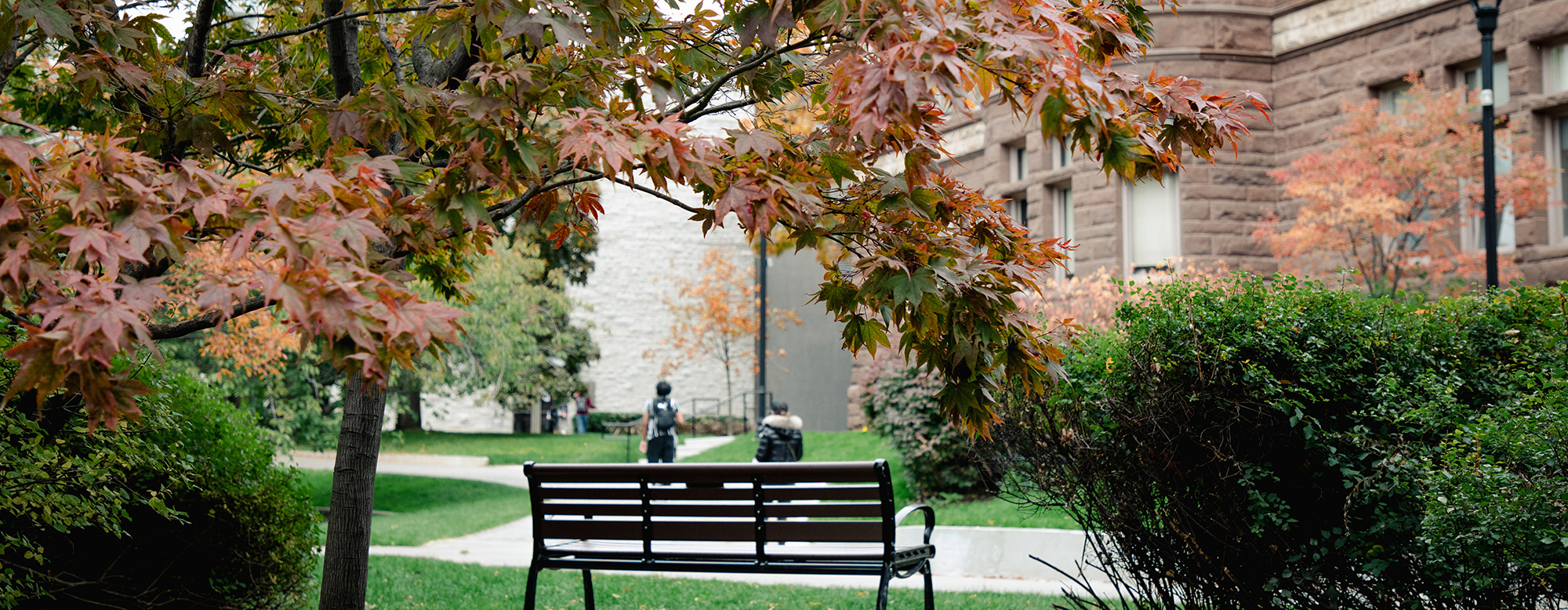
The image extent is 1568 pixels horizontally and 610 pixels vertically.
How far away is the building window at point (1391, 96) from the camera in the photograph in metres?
13.6

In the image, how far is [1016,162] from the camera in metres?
18.2

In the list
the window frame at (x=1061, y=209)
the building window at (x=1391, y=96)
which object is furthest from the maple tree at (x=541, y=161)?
the window frame at (x=1061, y=209)

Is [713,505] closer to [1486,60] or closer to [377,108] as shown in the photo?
[377,108]

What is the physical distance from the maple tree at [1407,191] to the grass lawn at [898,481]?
5.07 meters

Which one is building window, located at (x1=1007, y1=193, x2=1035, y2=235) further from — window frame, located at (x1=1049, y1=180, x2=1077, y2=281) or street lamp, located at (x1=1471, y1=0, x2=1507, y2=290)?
street lamp, located at (x1=1471, y1=0, x2=1507, y2=290)

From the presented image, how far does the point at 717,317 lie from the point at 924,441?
20784 millimetres

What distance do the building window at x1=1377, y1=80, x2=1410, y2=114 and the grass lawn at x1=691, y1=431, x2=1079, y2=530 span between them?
763cm

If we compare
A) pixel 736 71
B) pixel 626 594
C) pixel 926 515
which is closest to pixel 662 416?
pixel 626 594

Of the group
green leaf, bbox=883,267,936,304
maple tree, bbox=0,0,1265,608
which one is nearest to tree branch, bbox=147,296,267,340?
maple tree, bbox=0,0,1265,608

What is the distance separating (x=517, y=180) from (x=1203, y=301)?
3.01 meters

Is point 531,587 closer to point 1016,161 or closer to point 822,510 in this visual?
point 822,510

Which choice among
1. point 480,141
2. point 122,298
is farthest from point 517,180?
point 122,298

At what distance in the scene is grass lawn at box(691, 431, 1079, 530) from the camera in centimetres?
956

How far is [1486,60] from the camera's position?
9.70 meters
